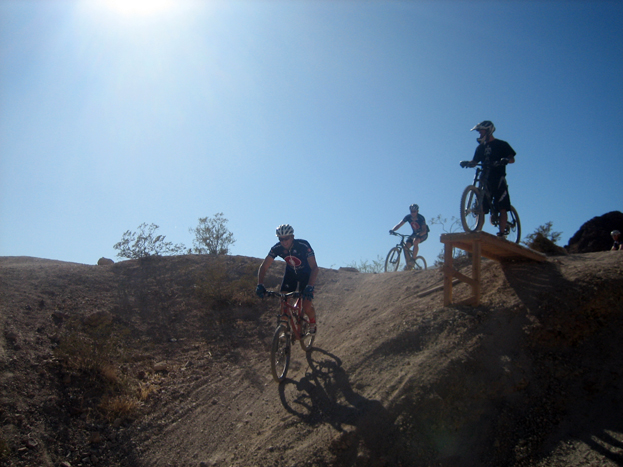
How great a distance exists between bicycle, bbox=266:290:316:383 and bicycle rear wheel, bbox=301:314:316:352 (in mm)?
77

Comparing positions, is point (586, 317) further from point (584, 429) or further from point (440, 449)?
point (440, 449)

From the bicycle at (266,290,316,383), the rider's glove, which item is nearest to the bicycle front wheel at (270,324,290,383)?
the bicycle at (266,290,316,383)

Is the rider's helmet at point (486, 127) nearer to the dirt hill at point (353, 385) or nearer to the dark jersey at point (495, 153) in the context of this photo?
the dark jersey at point (495, 153)

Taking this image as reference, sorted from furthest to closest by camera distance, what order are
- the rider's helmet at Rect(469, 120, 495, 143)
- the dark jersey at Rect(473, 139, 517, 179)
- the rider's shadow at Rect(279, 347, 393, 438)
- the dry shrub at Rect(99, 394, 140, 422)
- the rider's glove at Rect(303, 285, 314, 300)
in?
the rider's helmet at Rect(469, 120, 495, 143), the dark jersey at Rect(473, 139, 517, 179), the rider's glove at Rect(303, 285, 314, 300), the dry shrub at Rect(99, 394, 140, 422), the rider's shadow at Rect(279, 347, 393, 438)

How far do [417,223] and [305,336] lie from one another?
6.21 metres

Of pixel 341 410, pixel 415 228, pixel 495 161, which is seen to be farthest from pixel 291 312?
pixel 415 228

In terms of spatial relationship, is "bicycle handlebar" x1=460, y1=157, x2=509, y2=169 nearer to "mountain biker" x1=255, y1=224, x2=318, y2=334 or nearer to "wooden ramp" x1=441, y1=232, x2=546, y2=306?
"wooden ramp" x1=441, y1=232, x2=546, y2=306

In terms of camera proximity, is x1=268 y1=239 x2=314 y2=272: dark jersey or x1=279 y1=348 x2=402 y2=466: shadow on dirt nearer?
x1=279 y1=348 x2=402 y2=466: shadow on dirt

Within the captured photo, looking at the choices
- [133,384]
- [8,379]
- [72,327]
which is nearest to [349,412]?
[133,384]

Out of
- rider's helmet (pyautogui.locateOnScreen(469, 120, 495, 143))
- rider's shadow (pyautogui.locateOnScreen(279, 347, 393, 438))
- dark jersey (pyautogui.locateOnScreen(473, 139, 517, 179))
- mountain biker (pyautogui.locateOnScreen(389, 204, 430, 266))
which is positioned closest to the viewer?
rider's shadow (pyautogui.locateOnScreen(279, 347, 393, 438))

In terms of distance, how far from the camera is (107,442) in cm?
469

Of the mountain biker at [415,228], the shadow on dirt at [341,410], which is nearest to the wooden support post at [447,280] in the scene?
the shadow on dirt at [341,410]

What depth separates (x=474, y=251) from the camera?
5.69 m

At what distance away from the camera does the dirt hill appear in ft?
13.0
